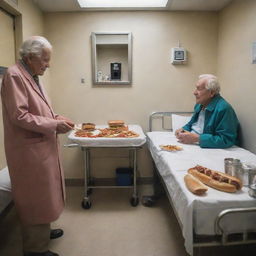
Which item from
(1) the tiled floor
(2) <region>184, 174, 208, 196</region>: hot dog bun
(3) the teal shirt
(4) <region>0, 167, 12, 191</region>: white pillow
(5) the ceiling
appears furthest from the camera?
(5) the ceiling

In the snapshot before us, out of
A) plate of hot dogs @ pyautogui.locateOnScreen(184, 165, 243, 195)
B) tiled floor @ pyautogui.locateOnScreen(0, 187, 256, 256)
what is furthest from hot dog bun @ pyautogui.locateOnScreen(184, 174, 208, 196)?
tiled floor @ pyautogui.locateOnScreen(0, 187, 256, 256)

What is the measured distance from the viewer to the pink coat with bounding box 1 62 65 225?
58.6 inches

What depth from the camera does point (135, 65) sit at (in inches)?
116

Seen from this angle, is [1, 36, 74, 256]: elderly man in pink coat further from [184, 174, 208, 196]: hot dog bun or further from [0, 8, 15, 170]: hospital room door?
[184, 174, 208, 196]: hot dog bun

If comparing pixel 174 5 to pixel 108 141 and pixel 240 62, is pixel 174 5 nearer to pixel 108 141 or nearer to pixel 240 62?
pixel 240 62

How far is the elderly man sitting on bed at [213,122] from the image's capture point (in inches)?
83.2

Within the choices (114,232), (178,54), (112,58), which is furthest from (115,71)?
(114,232)

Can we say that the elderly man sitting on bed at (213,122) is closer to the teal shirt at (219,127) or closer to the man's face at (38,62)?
the teal shirt at (219,127)

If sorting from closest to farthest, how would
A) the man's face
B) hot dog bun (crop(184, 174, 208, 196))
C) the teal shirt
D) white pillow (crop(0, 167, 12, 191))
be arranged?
hot dog bun (crop(184, 174, 208, 196)) → the man's face → white pillow (crop(0, 167, 12, 191)) → the teal shirt

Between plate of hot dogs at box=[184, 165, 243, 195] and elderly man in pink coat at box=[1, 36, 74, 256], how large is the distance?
0.89 m

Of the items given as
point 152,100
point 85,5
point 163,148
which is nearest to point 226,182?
point 163,148

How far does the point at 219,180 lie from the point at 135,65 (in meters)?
1.96

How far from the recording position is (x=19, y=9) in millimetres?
2238

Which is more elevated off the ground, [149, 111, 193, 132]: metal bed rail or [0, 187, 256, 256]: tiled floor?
[149, 111, 193, 132]: metal bed rail
